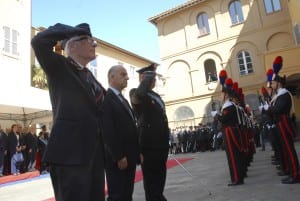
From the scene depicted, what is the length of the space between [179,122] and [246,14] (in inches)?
426

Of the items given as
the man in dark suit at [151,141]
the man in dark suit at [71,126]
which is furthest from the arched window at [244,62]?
the man in dark suit at [71,126]

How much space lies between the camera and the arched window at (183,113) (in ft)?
86.5

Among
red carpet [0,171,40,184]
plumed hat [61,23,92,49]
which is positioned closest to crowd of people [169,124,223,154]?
red carpet [0,171,40,184]

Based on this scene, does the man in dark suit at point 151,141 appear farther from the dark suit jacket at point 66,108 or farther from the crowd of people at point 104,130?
the dark suit jacket at point 66,108

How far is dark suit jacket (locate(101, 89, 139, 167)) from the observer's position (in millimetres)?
3186

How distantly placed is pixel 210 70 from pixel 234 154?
21.5 m

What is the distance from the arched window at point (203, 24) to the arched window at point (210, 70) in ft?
8.60

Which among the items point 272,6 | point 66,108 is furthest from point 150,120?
point 272,6

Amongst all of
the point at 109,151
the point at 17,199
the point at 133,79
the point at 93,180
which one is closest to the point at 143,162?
the point at 109,151

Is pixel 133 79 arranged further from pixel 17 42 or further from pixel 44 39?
pixel 44 39

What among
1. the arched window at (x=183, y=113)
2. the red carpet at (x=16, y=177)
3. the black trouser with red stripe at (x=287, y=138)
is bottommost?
the red carpet at (x=16, y=177)

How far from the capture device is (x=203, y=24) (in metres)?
26.8

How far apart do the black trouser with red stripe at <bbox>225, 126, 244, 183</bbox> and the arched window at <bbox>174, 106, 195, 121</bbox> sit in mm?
20479

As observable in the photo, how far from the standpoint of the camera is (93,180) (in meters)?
2.19
